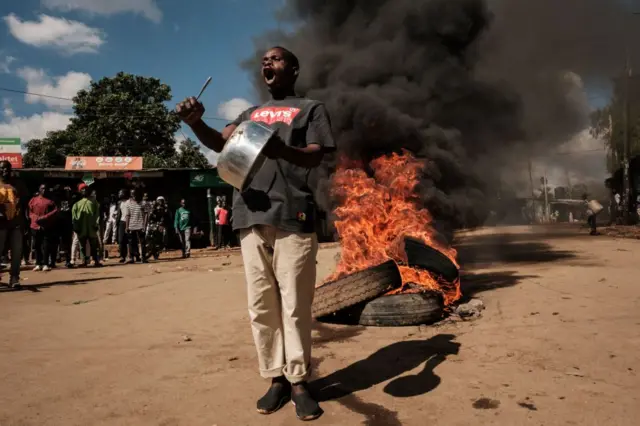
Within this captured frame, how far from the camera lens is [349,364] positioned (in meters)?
3.50

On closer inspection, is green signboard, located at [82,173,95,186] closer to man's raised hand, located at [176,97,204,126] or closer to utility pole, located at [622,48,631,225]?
man's raised hand, located at [176,97,204,126]

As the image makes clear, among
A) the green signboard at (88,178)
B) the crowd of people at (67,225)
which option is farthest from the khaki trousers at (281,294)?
the green signboard at (88,178)

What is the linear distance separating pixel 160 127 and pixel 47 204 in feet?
91.8

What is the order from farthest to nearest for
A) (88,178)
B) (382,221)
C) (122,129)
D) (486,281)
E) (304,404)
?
(122,129) → (88,178) → (486,281) → (382,221) → (304,404)

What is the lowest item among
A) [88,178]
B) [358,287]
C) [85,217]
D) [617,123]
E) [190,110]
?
[358,287]

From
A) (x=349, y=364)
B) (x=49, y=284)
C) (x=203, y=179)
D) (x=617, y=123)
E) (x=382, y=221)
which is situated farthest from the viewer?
(x=617, y=123)

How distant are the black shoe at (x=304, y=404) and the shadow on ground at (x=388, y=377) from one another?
0.76ft

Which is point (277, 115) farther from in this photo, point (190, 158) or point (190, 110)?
point (190, 158)

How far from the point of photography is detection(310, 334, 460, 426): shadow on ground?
8.81 ft

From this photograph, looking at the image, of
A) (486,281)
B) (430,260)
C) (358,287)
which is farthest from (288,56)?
(486,281)

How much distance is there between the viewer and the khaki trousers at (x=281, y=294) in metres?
2.66

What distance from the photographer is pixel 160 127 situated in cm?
3612

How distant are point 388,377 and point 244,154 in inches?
73.3

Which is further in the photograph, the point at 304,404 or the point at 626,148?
the point at 626,148
